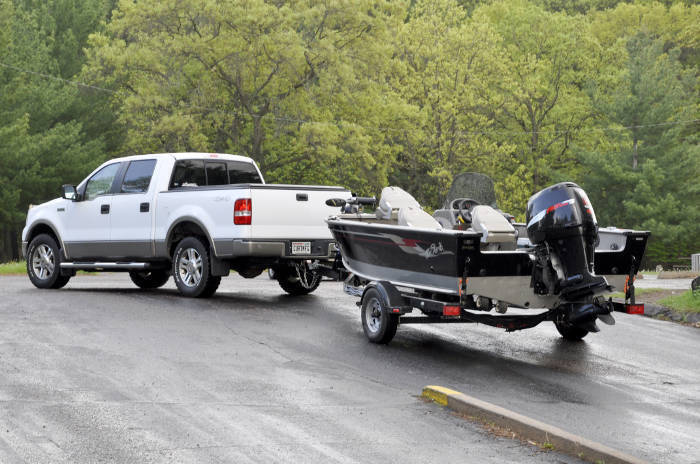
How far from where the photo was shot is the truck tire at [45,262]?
15.5 m

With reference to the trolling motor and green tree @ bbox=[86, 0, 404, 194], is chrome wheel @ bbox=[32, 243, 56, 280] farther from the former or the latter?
green tree @ bbox=[86, 0, 404, 194]

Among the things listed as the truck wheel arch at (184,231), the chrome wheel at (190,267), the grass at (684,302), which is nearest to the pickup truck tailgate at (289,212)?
the truck wheel arch at (184,231)

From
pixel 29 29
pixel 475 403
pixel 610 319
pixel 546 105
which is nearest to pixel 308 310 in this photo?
pixel 610 319

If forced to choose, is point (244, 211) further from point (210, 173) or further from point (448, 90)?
point (448, 90)

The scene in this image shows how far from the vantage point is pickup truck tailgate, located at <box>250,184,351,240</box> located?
12.7 m

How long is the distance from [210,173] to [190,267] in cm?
172

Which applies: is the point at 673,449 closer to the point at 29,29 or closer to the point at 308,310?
the point at 308,310

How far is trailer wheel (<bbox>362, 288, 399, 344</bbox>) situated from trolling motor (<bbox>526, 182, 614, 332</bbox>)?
1.61m

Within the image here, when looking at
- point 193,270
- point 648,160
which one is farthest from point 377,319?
point 648,160

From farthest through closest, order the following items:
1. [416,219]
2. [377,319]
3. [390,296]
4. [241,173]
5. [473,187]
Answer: [473,187], [241,173], [377,319], [416,219], [390,296]

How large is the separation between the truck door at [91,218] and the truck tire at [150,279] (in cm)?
146

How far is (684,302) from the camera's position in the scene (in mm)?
14555

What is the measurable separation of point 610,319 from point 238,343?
3.87 meters

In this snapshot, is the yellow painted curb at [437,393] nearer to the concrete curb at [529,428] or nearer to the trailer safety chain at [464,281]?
the concrete curb at [529,428]
